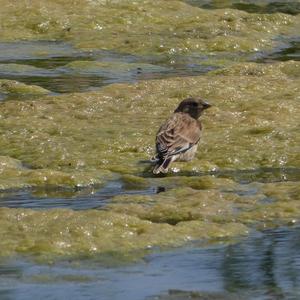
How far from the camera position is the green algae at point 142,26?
1524cm

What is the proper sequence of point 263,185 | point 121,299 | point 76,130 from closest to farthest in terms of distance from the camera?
point 121,299
point 263,185
point 76,130

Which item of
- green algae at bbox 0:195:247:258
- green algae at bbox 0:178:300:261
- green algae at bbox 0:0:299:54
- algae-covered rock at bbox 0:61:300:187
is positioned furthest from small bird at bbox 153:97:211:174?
green algae at bbox 0:0:299:54

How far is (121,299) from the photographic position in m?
6.31

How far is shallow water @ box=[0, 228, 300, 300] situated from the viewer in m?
6.40

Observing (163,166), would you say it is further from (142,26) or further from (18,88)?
(142,26)

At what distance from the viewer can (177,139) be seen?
9891 mm

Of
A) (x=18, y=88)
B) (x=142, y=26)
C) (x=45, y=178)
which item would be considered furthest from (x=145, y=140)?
(x=142, y=26)

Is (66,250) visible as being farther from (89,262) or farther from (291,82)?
(291,82)

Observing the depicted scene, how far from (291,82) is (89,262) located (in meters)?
5.75

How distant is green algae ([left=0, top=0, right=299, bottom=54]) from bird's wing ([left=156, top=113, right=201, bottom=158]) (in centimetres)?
479

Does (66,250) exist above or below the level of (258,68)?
above

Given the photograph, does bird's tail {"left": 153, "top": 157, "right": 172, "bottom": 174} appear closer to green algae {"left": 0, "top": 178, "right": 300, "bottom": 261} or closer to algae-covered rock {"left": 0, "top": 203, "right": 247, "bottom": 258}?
green algae {"left": 0, "top": 178, "right": 300, "bottom": 261}

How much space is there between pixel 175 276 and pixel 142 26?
9.79m

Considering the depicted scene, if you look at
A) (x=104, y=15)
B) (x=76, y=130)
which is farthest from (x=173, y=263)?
(x=104, y=15)
